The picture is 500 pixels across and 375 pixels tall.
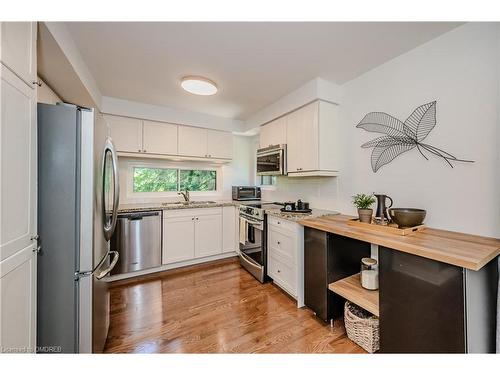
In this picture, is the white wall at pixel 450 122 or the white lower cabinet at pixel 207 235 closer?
the white wall at pixel 450 122

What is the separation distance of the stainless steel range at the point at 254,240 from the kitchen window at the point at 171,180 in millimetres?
1049

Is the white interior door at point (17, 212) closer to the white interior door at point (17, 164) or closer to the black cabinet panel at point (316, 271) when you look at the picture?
the white interior door at point (17, 164)

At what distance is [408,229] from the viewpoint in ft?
4.55

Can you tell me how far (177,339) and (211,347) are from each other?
292 mm

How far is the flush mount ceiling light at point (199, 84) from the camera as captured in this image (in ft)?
6.78

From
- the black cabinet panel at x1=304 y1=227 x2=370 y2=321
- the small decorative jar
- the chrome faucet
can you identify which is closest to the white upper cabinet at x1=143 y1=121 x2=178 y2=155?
the chrome faucet

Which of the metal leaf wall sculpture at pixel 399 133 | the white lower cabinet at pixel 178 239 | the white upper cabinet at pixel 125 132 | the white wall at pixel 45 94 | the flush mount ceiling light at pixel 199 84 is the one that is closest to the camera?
the metal leaf wall sculpture at pixel 399 133

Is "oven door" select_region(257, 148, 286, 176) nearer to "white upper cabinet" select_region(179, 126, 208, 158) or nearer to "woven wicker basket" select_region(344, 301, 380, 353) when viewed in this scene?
"white upper cabinet" select_region(179, 126, 208, 158)

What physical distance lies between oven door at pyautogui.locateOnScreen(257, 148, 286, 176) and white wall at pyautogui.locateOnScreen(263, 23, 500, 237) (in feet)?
3.11

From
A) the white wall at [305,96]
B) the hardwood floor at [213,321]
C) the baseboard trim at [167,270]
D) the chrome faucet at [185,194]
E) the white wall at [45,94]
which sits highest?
the white wall at [305,96]

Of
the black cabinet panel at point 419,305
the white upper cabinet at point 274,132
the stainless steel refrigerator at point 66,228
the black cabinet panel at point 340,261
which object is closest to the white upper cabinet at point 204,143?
the white upper cabinet at point 274,132

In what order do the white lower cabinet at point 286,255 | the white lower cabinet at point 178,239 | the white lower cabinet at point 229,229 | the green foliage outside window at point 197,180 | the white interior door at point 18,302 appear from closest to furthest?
the white interior door at point 18,302, the white lower cabinet at point 286,255, the white lower cabinet at point 178,239, the white lower cabinet at point 229,229, the green foliage outside window at point 197,180

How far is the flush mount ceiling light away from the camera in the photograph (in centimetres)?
207
